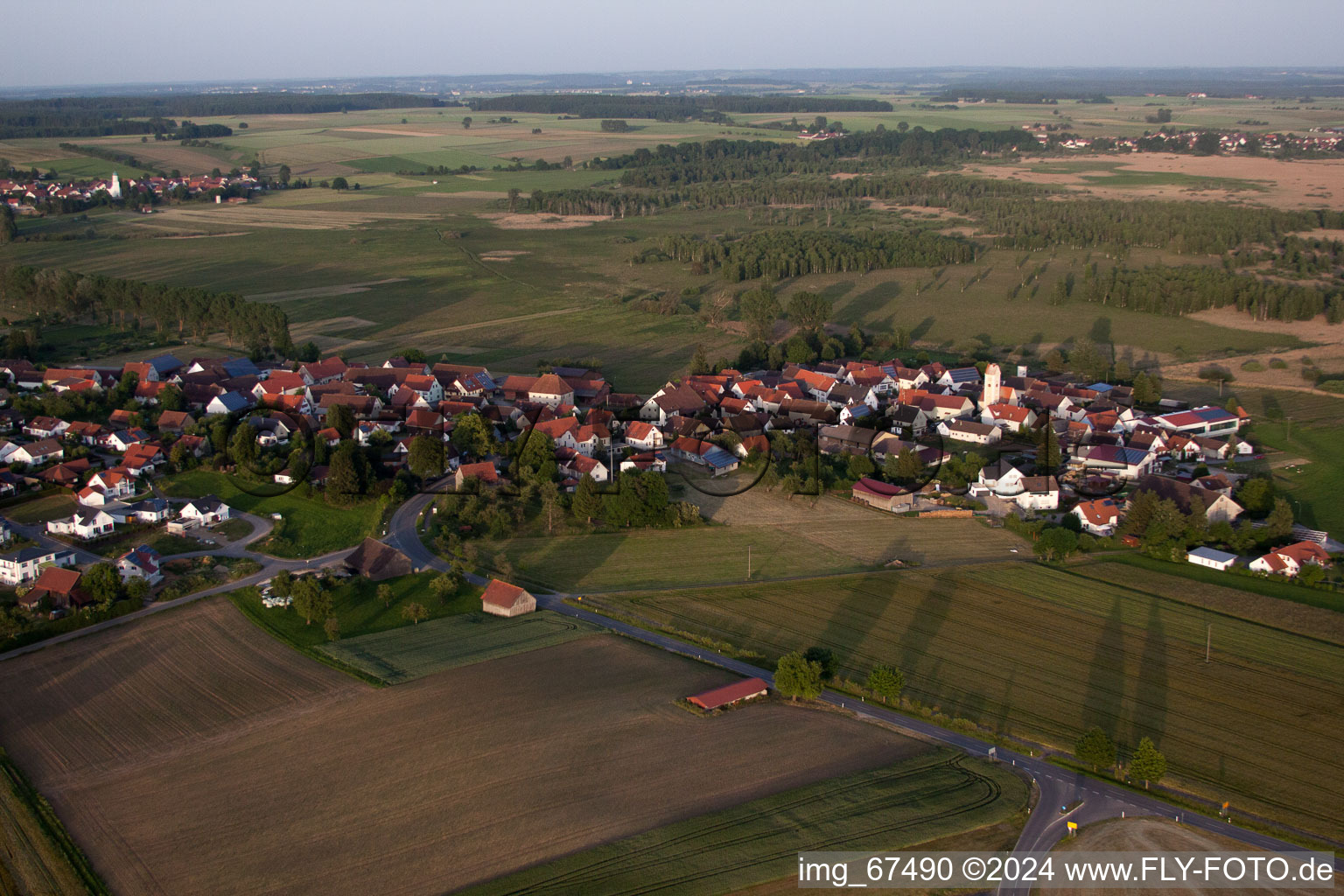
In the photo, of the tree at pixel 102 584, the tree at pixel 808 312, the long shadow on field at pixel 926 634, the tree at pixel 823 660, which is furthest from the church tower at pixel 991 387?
A: the tree at pixel 102 584

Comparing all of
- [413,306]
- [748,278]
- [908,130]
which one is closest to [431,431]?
[413,306]

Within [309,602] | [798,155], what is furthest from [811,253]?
[798,155]

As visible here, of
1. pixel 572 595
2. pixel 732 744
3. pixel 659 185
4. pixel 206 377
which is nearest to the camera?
pixel 732 744

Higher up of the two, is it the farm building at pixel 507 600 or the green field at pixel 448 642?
the farm building at pixel 507 600

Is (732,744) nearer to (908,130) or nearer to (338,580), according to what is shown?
(338,580)

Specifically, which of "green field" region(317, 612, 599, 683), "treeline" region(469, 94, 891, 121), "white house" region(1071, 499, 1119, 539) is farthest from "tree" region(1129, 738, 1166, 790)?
"treeline" region(469, 94, 891, 121)

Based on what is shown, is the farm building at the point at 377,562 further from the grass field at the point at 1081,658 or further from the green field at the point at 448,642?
the grass field at the point at 1081,658

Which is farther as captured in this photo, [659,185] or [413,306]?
[659,185]
